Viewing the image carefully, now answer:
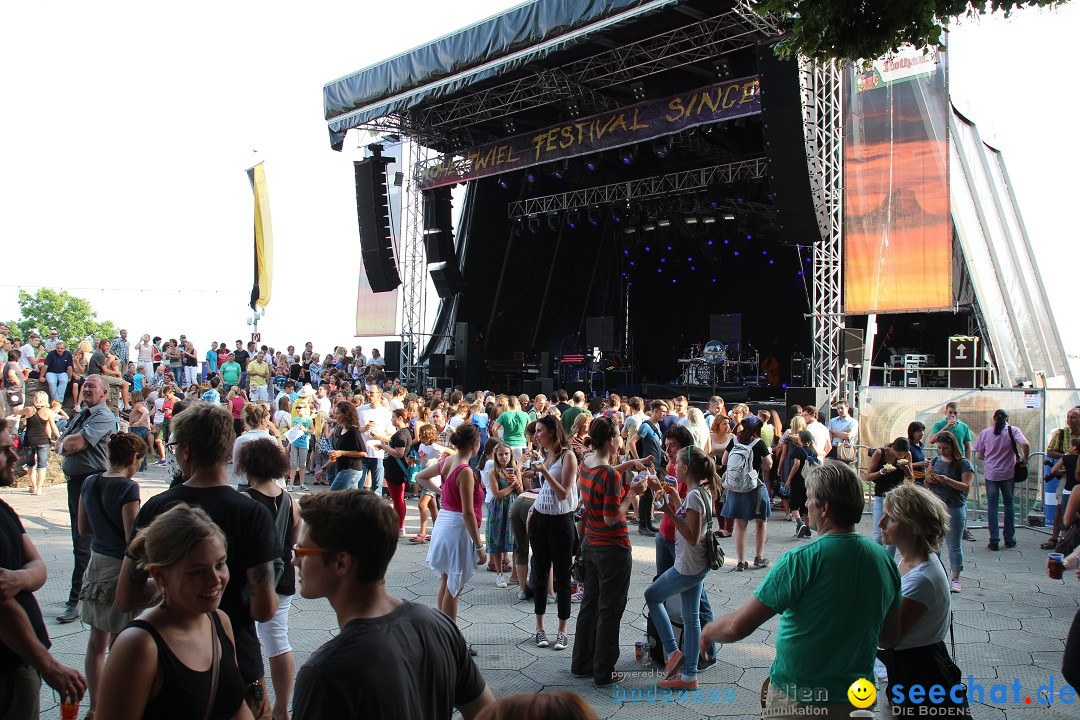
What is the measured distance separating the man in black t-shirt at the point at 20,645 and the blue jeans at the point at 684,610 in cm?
308

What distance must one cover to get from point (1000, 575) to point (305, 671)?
24.5ft

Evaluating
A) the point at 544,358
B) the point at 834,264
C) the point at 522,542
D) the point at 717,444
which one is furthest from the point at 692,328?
the point at 522,542

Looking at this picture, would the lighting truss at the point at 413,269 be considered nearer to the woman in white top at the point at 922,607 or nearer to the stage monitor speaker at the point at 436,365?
the stage monitor speaker at the point at 436,365

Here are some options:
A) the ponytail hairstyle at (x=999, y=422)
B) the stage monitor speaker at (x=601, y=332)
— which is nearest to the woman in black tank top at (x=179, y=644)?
the ponytail hairstyle at (x=999, y=422)

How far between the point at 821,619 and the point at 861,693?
30 centimetres

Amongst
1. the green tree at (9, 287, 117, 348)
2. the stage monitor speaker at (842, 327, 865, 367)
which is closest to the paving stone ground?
the stage monitor speaker at (842, 327, 865, 367)

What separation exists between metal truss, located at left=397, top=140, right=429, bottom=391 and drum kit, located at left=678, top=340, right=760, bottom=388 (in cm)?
722

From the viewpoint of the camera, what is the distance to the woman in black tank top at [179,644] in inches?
74.4

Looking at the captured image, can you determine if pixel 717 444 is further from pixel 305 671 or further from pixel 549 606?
pixel 305 671

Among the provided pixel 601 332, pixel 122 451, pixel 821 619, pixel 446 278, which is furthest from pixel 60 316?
pixel 821 619

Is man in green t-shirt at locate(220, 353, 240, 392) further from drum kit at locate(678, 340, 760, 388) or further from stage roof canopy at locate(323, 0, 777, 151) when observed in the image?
drum kit at locate(678, 340, 760, 388)

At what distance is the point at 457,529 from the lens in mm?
5027

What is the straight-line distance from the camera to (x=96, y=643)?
3.88 meters

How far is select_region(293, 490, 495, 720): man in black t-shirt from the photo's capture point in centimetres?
162
